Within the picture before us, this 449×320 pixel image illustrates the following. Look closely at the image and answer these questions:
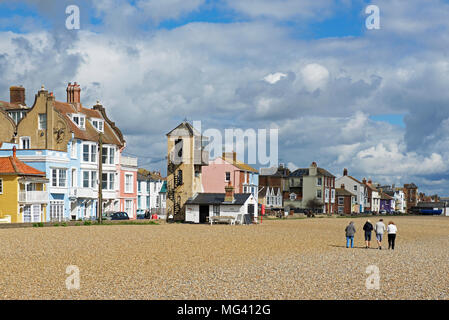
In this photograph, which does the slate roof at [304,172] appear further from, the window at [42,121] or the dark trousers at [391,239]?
the dark trousers at [391,239]

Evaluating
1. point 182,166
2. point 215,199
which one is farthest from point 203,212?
point 182,166

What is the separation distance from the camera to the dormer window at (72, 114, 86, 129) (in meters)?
60.2

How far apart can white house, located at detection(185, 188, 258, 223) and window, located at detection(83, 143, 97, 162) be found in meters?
11.0

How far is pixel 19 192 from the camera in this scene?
49.7 meters

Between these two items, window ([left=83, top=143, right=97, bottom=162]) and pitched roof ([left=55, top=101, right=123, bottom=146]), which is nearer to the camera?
pitched roof ([left=55, top=101, right=123, bottom=146])

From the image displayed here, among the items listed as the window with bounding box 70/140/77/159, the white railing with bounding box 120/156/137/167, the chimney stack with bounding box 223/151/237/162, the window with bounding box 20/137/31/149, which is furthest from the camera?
the chimney stack with bounding box 223/151/237/162

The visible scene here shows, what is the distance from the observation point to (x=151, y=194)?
92938mm

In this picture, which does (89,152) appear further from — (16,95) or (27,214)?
(16,95)

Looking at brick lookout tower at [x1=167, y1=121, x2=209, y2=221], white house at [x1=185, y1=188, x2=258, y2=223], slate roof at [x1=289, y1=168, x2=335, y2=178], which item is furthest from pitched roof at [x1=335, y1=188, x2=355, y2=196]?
white house at [x1=185, y1=188, x2=258, y2=223]

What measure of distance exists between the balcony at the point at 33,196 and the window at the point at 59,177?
2.74m

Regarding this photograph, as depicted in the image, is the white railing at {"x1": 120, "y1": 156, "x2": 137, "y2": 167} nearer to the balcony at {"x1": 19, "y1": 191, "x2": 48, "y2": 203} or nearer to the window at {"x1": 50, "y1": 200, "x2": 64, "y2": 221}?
the window at {"x1": 50, "y1": 200, "x2": 64, "y2": 221}
